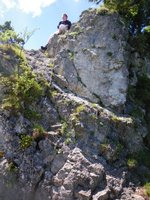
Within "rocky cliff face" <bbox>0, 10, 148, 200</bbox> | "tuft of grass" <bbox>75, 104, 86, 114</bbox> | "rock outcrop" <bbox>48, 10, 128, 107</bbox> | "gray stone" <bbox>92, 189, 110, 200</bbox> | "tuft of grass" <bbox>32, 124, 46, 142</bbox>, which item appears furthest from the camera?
"rock outcrop" <bbox>48, 10, 128, 107</bbox>

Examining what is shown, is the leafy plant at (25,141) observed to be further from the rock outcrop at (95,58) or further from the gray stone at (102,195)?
the rock outcrop at (95,58)

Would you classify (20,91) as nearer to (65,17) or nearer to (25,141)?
(25,141)

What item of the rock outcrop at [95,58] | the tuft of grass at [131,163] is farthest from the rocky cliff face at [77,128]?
the tuft of grass at [131,163]

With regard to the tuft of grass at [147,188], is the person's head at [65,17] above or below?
above

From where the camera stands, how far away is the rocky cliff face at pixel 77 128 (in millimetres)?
13242

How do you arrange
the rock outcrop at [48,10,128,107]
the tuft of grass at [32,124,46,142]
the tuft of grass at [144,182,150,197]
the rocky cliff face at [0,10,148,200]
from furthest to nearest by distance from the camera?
the rock outcrop at [48,10,128,107] < the tuft of grass at [32,124,46,142] < the tuft of grass at [144,182,150,197] < the rocky cliff face at [0,10,148,200]

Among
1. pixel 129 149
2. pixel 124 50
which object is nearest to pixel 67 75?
pixel 124 50

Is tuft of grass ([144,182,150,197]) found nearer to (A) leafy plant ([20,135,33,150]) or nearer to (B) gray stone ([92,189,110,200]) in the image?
(B) gray stone ([92,189,110,200])

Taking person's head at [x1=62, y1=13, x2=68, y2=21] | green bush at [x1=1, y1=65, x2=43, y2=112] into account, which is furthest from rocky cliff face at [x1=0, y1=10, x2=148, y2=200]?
person's head at [x1=62, y1=13, x2=68, y2=21]

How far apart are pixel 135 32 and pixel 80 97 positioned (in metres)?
5.88

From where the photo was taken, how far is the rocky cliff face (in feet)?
43.4

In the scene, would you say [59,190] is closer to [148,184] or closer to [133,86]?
[148,184]

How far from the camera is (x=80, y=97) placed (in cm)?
1689

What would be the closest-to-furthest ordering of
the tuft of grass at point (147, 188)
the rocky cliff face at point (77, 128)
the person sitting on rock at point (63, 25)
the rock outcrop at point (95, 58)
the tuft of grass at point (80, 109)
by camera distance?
1. the rocky cliff face at point (77, 128)
2. the tuft of grass at point (147, 188)
3. the tuft of grass at point (80, 109)
4. the rock outcrop at point (95, 58)
5. the person sitting on rock at point (63, 25)
